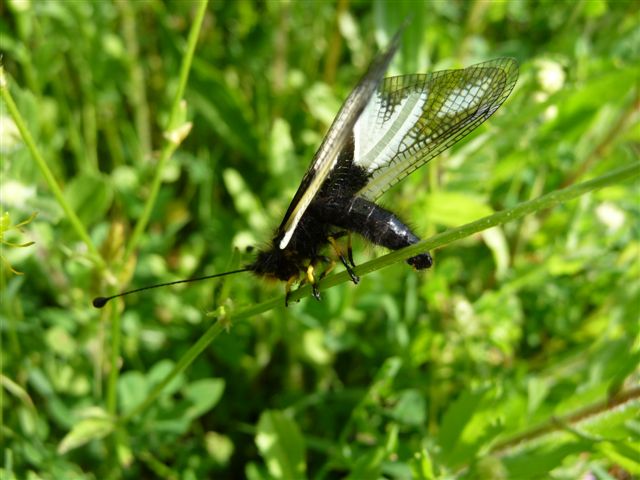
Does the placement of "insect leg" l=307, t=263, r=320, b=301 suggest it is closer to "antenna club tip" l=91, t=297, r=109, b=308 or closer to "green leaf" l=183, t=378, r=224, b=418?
"antenna club tip" l=91, t=297, r=109, b=308

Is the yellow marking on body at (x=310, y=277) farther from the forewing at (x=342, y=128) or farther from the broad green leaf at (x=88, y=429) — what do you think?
the broad green leaf at (x=88, y=429)

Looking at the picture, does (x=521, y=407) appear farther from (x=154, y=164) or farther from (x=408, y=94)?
(x=154, y=164)

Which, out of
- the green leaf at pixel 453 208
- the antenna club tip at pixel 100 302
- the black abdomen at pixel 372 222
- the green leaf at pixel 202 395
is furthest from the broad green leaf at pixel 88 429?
the green leaf at pixel 453 208

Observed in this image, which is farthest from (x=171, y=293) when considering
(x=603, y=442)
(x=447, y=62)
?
(x=603, y=442)

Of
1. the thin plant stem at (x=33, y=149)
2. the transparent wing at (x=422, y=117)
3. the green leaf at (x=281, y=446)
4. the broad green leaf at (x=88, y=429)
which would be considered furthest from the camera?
the green leaf at (x=281, y=446)

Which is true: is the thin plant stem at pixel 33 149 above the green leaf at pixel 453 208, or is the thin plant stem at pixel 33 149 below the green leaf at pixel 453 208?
below

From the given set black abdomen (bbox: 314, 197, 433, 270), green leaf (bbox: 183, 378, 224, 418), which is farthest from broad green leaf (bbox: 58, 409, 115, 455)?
black abdomen (bbox: 314, 197, 433, 270)
